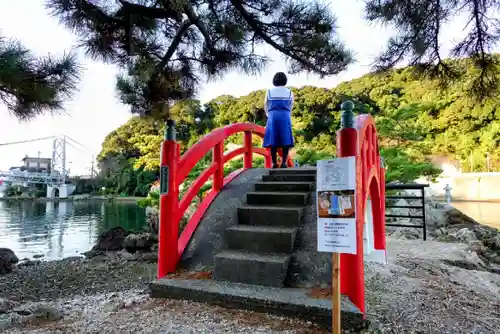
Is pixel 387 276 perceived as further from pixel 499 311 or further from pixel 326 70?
pixel 326 70

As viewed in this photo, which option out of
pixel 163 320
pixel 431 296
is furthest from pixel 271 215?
pixel 431 296

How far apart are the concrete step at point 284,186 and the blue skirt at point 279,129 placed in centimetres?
100

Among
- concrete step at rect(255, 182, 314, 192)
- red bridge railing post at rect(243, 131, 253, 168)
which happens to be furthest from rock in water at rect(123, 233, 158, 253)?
concrete step at rect(255, 182, 314, 192)

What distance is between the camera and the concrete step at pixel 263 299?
7.04 ft

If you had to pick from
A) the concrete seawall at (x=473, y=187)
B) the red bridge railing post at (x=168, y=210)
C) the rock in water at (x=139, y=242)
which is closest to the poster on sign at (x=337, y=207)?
the red bridge railing post at (x=168, y=210)

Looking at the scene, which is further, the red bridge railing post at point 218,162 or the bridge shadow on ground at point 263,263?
the red bridge railing post at point 218,162

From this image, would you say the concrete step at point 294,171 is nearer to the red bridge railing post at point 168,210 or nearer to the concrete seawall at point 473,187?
the red bridge railing post at point 168,210

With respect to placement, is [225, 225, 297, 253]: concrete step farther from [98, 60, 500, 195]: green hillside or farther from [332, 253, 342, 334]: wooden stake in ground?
[98, 60, 500, 195]: green hillside

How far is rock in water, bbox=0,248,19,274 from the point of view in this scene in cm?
564

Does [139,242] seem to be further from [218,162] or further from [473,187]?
[473,187]

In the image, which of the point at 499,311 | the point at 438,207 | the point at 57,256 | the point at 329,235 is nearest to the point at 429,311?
the point at 499,311

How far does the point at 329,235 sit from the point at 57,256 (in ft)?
25.8

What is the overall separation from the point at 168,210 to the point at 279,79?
2.58 metres

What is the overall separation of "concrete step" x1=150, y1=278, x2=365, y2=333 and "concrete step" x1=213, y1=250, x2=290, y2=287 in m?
0.06
